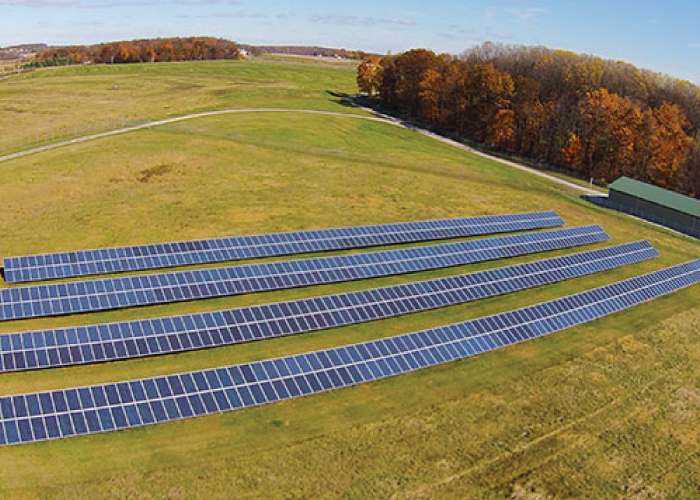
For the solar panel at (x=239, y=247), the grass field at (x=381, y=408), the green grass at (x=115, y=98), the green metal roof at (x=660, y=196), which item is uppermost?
the green grass at (x=115, y=98)

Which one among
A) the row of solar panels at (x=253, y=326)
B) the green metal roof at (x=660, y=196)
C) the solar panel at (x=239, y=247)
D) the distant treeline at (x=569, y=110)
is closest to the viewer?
the row of solar panels at (x=253, y=326)

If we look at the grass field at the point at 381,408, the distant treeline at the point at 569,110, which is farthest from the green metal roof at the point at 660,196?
the distant treeline at the point at 569,110

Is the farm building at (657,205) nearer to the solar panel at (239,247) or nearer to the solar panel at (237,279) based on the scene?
the solar panel at (239,247)

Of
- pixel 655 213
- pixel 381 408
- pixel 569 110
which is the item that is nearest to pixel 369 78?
pixel 569 110

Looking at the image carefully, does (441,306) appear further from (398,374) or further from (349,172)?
(349,172)

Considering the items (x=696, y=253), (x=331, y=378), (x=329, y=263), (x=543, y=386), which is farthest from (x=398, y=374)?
(x=696, y=253)

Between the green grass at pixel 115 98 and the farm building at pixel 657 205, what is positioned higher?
the green grass at pixel 115 98

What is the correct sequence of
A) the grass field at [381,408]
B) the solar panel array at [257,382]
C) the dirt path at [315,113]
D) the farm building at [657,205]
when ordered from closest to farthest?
the grass field at [381,408] → the solar panel array at [257,382] → the farm building at [657,205] → the dirt path at [315,113]
